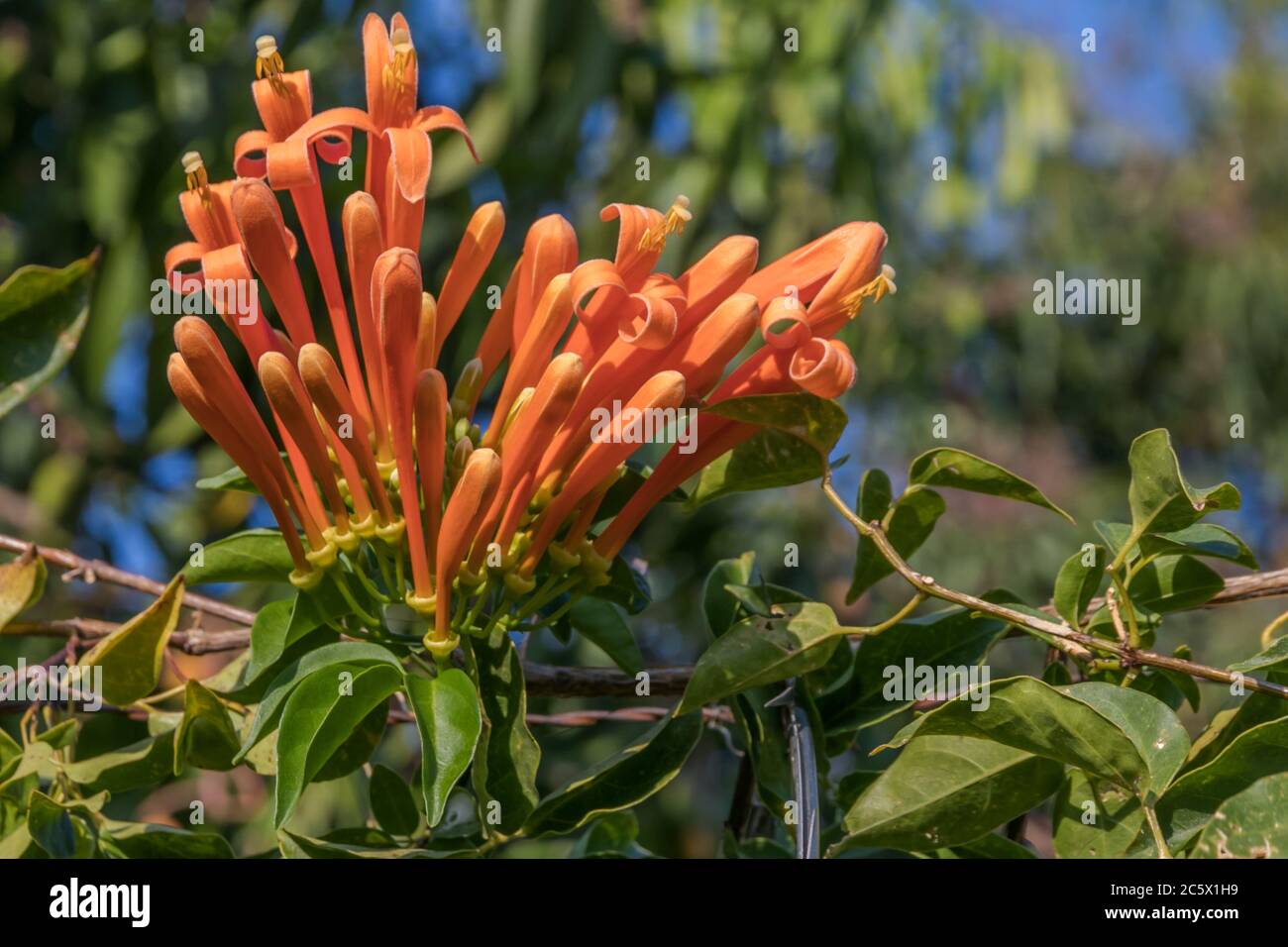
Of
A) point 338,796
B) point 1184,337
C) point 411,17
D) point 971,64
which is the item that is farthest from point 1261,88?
→ point 338,796

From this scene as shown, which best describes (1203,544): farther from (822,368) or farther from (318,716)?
(318,716)

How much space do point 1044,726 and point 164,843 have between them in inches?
28.3

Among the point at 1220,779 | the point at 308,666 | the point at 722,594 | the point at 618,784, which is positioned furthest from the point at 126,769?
the point at 1220,779

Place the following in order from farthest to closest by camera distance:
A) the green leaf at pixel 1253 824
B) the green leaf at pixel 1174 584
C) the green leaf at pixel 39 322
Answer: the green leaf at pixel 39 322, the green leaf at pixel 1174 584, the green leaf at pixel 1253 824

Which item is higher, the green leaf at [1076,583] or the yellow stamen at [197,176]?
the yellow stamen at [197,176]

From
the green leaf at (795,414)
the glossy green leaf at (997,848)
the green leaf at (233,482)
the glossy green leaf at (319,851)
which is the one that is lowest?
the glossy green leaf at (997,848)

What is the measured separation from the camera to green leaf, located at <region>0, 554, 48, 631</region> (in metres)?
1.08

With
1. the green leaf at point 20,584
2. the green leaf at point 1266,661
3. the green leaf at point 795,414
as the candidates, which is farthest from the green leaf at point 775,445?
the green leaf at point 20,584

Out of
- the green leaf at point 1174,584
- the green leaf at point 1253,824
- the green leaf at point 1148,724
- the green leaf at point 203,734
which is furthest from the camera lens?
the green leaf at point 1174,584

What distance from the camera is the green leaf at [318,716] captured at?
851 mm

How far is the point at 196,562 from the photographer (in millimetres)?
1127

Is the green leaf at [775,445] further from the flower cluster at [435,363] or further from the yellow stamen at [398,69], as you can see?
the yellow stamen at [398,69]

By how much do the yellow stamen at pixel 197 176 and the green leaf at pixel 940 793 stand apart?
0.68 m

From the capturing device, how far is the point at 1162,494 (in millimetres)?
997
